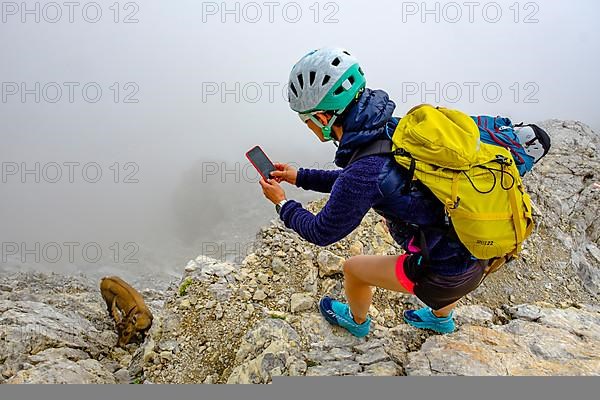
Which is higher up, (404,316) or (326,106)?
(326,106)

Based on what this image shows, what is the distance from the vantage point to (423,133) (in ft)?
6.53

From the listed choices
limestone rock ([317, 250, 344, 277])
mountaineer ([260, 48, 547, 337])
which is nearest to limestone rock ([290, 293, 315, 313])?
limestone rock ([317, 250, 344, 277])

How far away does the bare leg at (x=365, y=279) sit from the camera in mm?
2609

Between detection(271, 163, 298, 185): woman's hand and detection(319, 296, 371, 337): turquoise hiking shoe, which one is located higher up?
detection(271, 163, 298, 185): woman's hand

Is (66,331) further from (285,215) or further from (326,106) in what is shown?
(326,106)

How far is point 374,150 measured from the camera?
200 centimetres

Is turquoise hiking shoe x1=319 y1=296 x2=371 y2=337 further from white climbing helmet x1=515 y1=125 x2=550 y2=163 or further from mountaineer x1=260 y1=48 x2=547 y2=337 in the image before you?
white climbing helmet x1=515 y1=125 x2=550 y2=163

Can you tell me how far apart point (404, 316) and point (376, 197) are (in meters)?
1.73

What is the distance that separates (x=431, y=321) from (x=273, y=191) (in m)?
1.61

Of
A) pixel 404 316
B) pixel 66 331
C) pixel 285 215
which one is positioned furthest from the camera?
pixel 66 331

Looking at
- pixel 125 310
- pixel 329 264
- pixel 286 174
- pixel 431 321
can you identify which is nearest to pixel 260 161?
pixel 286 174

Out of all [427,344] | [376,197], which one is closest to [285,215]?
[376,197]

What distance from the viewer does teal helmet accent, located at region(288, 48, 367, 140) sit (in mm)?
2129

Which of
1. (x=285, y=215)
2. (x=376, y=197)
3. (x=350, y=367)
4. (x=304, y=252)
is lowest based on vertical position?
(x=350, y=367)
